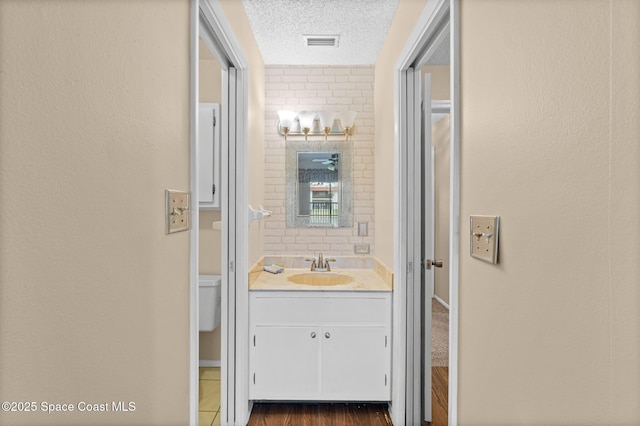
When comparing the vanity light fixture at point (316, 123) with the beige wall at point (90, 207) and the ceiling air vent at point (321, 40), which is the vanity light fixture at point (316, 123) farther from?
the beige wall at point (90, 207)

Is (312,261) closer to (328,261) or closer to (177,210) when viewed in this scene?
(328,261)

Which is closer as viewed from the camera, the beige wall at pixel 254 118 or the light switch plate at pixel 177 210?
the light switch plate at pixel 177 210

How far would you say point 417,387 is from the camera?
2129 millimetres

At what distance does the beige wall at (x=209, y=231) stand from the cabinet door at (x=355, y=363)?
3.30 feet

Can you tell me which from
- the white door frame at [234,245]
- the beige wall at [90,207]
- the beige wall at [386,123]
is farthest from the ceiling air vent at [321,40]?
the beige wall at [90,207]

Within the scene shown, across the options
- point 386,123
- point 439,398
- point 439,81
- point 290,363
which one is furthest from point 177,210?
point 439,81

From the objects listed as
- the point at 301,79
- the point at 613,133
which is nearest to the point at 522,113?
the point at 613,133

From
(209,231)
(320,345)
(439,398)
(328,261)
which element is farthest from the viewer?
(328,261)

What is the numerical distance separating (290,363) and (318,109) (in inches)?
73.7

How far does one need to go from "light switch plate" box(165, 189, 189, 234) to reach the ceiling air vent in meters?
1.74

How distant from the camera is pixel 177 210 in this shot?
1136 millimetres

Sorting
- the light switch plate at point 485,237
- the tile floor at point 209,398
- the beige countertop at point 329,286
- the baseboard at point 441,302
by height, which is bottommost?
the tile floor at point 209,398

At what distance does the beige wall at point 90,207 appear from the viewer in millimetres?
577

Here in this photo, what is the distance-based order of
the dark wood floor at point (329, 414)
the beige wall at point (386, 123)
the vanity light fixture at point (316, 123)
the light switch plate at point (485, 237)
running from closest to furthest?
1. the light switch plate at point (485, 237)
2. the beige wall at point (386, 123)
3. the dark wood floor at point (329, 414)
4. the vanity light fixture at point (316, 123)
